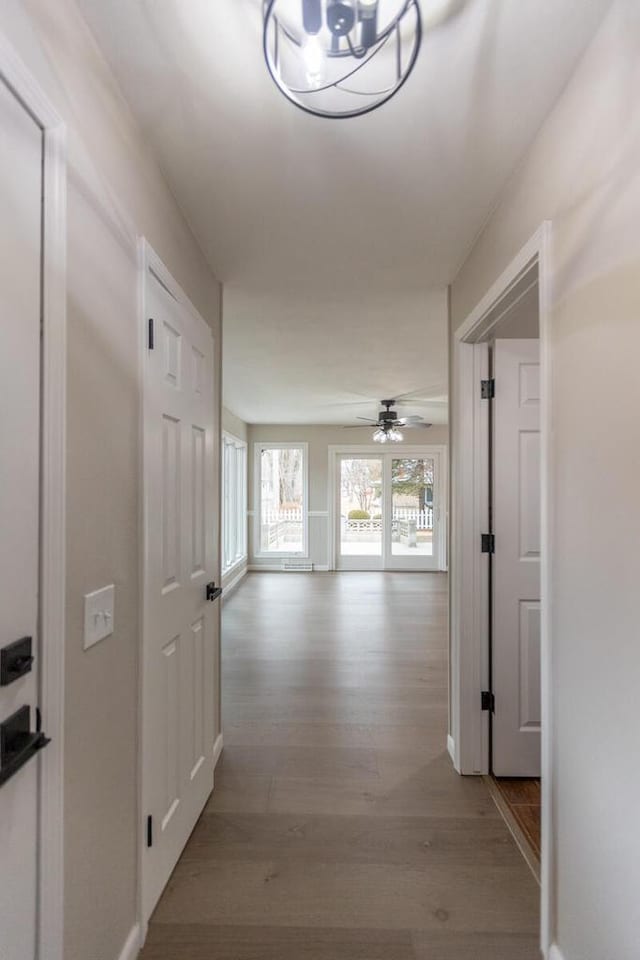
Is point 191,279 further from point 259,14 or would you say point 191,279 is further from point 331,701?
point 331,701

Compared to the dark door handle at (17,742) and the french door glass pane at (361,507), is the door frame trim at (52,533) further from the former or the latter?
the french door glass pane at (361,507)

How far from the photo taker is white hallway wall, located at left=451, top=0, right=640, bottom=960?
0.94 metres

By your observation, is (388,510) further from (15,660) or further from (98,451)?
(15,660)

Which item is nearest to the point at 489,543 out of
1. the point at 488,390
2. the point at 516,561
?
the point at 516,561

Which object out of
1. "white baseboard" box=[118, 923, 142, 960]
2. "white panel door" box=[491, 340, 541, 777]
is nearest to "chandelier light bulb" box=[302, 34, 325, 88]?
"white panel door" box=[491, 340, 541, 777]

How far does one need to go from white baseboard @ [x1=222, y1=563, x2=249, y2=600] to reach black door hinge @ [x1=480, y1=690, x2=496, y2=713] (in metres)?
3.91

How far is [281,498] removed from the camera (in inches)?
291

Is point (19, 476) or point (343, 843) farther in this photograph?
point (343, 843)

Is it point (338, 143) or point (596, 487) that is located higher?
point (338, 143)

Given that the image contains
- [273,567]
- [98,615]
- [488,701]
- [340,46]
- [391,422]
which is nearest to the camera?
[340,46]

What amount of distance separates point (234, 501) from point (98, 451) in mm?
5657

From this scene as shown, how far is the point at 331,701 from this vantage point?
2.85m

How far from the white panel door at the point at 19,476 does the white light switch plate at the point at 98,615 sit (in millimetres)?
178

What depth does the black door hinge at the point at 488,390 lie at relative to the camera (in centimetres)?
211
